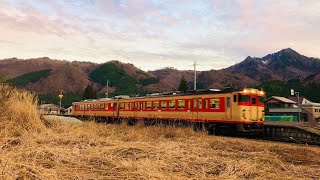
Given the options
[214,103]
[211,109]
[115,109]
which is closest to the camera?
[214,103]

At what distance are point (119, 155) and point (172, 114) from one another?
17.6m

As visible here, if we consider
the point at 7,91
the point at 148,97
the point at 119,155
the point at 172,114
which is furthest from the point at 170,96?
the point at 119,155

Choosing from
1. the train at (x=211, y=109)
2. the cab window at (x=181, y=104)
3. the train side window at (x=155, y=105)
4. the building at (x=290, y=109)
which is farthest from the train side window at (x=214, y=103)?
the building at (x=290, y=109)

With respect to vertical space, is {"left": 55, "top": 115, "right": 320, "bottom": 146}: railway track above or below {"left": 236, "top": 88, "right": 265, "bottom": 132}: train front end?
below

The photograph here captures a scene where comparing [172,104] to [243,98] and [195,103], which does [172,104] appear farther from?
[243,98]

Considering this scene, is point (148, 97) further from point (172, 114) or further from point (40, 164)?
point (40, 164)

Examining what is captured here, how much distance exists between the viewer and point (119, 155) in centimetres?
535

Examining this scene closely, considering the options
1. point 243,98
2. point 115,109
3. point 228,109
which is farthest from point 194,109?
point 115,109

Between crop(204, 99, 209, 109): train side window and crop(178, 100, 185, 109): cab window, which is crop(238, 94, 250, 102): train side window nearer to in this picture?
crop(204, 99, 209, 109): train side window

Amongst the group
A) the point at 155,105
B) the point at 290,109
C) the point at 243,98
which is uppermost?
the point at 243,98

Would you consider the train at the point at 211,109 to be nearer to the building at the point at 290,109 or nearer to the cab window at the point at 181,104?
the cab window at the point at 181,104

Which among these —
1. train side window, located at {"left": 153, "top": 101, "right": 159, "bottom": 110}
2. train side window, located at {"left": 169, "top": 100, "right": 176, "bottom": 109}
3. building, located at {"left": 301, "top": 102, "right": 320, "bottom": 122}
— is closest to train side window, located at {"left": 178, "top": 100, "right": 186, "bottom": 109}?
train side window, located at {"left": 169, "top": 100, "right": 176, "bottom": 109}

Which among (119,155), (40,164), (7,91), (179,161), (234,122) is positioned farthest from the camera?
(234,122)

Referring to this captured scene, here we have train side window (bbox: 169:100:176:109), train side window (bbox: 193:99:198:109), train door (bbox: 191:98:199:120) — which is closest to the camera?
train door (bbox: 191:98:199:120)
